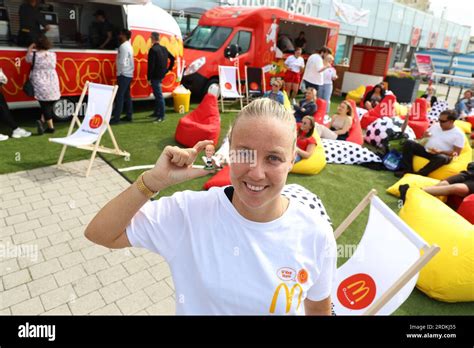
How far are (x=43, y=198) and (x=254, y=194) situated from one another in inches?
162

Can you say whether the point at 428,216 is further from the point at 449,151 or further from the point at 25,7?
the point at 25,7

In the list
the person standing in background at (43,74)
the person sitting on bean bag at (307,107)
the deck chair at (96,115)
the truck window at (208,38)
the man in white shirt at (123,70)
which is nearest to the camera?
the deck chair at (96,115)

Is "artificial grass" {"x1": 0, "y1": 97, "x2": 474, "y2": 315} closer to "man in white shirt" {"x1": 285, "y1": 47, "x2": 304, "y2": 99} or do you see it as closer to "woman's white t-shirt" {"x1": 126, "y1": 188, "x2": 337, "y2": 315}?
"woman's white t-shirt" {"x1": 126, "y1": 188, "x2": 337, "y2": 315}

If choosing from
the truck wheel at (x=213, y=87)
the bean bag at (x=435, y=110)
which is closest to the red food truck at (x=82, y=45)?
the truck wheel at (x=213, y=87)

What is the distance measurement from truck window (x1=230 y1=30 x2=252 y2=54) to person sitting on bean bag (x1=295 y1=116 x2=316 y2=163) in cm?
593

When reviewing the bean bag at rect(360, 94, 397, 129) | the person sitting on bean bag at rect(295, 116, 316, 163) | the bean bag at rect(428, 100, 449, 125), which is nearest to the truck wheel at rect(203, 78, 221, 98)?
the bean bag at rect(360, 94, 397, 129)

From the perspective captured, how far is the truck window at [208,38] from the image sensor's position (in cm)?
1071

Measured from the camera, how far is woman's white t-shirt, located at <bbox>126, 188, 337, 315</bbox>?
1263mm

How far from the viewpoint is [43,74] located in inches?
→ 251

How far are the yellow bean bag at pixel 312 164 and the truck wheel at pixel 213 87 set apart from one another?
4.98 metres

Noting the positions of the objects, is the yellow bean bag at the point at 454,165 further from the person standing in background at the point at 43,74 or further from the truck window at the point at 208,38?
the truck window at the point at 208,38

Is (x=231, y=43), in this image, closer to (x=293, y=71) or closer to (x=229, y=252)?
(x=293, y=71)

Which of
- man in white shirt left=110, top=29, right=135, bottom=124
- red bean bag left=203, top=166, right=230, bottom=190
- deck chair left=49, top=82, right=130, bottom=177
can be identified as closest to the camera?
red bean bag left=203, top=166, right=230, bottom=190
